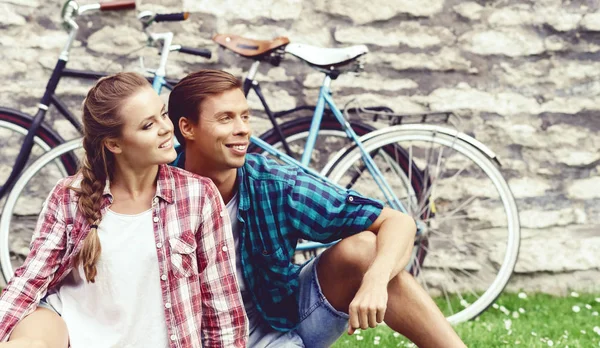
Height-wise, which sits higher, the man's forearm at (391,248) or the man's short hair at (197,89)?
the man's short hair at (197,89)

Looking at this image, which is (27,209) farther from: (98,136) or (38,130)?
(98,136)

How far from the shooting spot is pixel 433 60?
3.60 metres

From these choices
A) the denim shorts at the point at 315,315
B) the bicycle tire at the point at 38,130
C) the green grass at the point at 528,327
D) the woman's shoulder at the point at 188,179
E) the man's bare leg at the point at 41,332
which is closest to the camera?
the man's bare leg at the point at 41,332

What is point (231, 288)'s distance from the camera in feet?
6.73

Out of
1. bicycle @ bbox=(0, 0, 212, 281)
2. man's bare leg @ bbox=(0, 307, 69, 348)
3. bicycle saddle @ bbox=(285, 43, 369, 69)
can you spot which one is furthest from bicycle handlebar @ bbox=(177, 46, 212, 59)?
man's bare leg @ bbox=(0, 307, 69, 348)

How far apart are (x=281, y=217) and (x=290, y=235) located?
0.07m

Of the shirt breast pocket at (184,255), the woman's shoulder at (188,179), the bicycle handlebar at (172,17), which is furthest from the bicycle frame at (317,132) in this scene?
the shirt breast pocket at (184,255)

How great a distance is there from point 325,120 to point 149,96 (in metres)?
1.38

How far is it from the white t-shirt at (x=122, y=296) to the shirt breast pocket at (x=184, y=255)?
5 centimetres

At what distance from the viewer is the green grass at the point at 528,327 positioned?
9.85 feet

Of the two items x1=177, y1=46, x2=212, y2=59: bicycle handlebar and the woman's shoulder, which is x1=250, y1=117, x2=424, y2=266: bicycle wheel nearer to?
x1=177, y1=46, x2=212, y2=59: bicycle handlebar

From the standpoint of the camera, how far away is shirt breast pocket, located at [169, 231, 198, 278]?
1.99 m

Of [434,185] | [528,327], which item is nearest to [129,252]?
[434,185]

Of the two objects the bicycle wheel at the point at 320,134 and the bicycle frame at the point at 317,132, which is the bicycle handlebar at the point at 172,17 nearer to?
the bicycle frame at the point at 317,132
